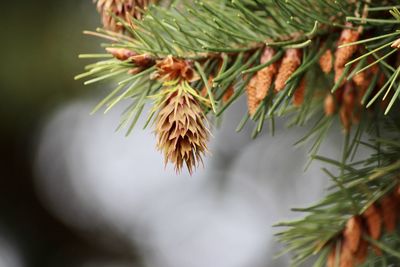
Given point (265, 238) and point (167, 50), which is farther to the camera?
point (265, 238)

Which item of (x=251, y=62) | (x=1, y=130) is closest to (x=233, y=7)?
(x=251, y=62)

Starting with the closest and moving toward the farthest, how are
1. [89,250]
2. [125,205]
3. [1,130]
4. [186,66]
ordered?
[186,66], [1,130], [89,250], [125,205]

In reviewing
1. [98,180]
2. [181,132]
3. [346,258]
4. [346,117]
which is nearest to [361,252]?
[346,258]

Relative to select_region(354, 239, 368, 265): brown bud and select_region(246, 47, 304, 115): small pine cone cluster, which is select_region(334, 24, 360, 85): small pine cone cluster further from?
select_region(354, 239, 368, 265): brown bud

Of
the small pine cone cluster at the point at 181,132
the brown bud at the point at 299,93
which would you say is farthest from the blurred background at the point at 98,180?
the small pine cone cluster at the point at 181,132

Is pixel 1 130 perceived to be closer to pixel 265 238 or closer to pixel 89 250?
pixel 89 250

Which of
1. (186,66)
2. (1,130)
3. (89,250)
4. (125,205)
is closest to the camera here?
(186,66)
